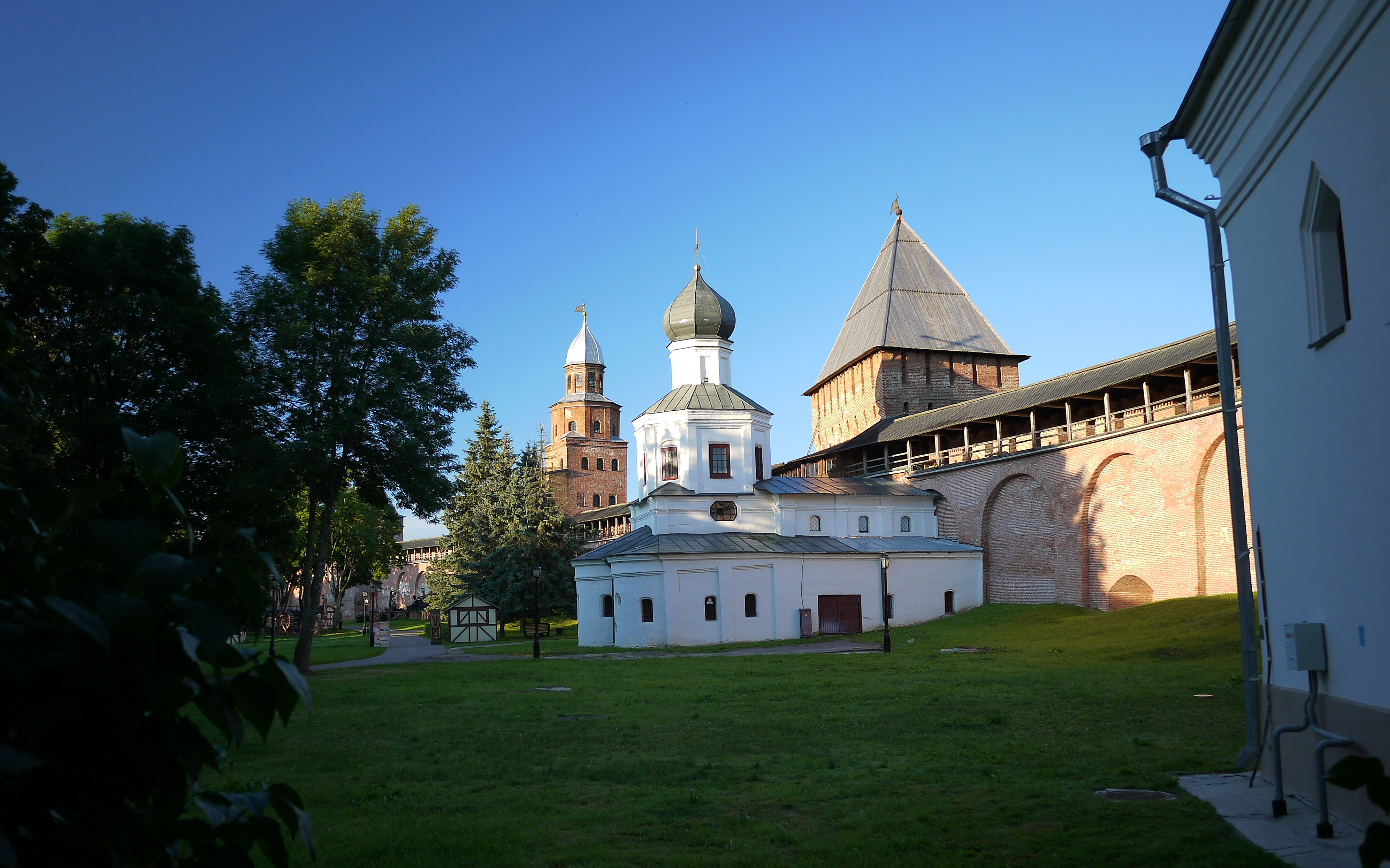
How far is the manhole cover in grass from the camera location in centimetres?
772

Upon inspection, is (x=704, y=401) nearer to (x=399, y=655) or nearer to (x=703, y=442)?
(x=703, y=442)

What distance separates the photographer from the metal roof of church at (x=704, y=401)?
39.6 m

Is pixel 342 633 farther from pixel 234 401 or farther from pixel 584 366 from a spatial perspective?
pixel 234 401

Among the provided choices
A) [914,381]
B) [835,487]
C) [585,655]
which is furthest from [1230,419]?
[914,381]

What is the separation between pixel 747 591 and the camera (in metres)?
36.4

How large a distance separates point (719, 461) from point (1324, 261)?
3368cm

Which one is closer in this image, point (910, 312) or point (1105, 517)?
point (1105, 517)

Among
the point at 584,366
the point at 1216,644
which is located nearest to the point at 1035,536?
the point at 1216,644

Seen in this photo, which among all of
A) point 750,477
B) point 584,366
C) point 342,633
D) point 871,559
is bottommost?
point 342,633

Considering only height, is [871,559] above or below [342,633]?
above

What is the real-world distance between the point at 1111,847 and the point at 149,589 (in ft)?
21.5

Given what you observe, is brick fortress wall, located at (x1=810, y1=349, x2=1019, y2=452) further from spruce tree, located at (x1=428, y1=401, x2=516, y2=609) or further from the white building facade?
the white building facade

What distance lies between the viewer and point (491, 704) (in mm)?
16281

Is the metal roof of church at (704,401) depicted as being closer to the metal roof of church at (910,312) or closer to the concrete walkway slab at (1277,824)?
the metal roof of church at (910,312)
